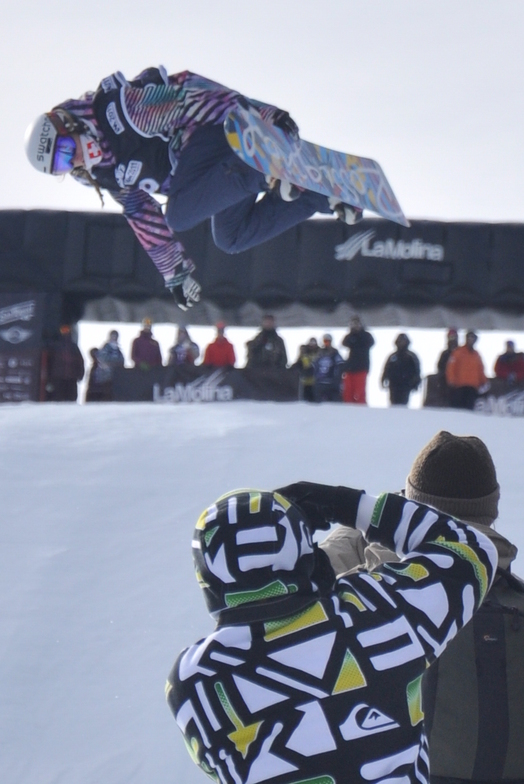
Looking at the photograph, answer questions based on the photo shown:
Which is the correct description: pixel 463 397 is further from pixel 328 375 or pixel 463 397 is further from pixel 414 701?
pixel 414 701

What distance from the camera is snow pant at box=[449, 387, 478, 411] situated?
29.4ft

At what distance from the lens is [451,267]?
1084 cm

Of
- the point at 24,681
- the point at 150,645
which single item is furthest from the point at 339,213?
the point at 24,681

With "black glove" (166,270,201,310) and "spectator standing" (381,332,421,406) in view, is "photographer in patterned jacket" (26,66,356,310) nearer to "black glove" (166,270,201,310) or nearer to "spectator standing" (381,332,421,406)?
"black glove" (166,270,201,310)

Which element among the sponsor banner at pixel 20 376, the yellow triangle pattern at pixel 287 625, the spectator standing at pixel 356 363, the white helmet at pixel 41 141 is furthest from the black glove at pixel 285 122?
the sponsor banner at pixel 20 376

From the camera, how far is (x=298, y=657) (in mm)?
1414

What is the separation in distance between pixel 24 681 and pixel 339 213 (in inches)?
112

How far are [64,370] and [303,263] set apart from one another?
2898 mm

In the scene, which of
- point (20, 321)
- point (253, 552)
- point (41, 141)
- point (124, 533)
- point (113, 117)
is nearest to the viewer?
point (253, 552)

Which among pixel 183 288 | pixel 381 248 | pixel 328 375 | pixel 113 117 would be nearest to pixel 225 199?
pixel 183 288

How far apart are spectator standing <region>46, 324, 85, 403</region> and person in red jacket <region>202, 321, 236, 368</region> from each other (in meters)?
1.22

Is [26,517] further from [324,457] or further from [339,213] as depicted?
[339,213]

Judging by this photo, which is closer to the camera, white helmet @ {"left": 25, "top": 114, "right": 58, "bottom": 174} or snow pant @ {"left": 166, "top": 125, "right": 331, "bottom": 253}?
white helmet @ {"left": 25, "top": 114, "right": 58, "bottom": 174}

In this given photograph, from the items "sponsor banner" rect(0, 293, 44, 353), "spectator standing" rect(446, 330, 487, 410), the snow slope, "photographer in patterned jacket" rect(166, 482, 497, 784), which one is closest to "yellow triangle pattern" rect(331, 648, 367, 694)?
"photographer in patterned jacket" rect(166, 482, 497, 784)
